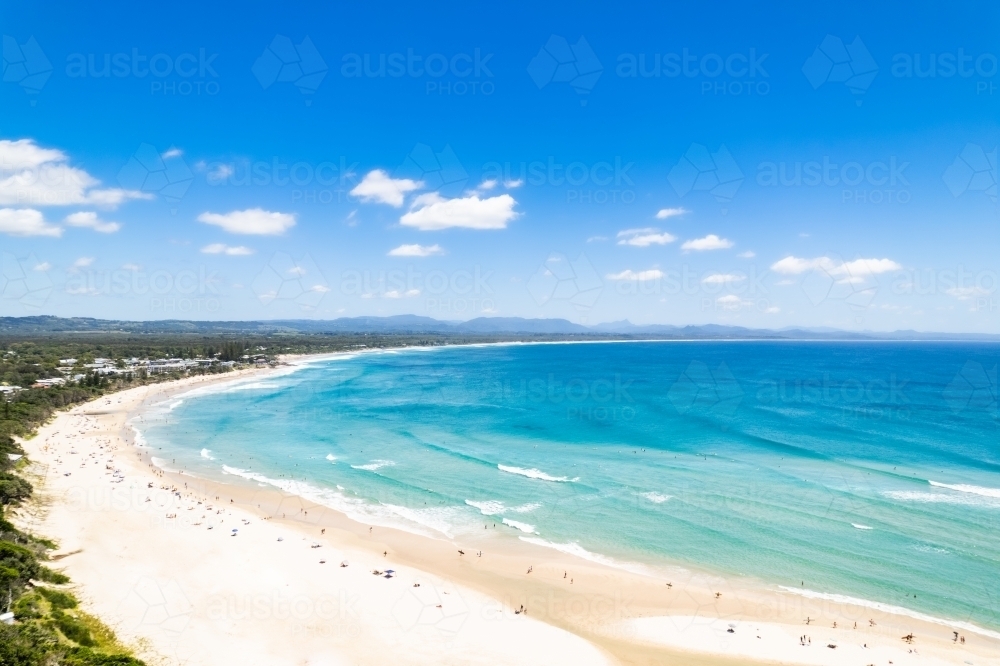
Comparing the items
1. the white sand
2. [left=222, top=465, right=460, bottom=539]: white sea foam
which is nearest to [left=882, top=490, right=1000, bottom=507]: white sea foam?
the white sand

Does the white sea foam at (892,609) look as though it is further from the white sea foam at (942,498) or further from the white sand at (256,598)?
the white sea foam at (942,498)

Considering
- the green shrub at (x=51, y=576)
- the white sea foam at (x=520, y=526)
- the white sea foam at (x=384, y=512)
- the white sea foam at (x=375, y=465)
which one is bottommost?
the white sea foam at (x=384, y=512)

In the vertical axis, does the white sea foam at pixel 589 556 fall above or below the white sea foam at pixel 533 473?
below

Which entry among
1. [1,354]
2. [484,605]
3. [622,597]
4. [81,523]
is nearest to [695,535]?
[622,597]

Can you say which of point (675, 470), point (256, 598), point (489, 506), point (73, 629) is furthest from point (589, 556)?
point (73, 629)

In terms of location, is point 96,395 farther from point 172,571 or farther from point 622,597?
point 622,597

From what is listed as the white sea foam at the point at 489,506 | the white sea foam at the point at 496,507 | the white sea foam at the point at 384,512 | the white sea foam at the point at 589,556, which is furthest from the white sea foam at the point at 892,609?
the white sea foam at the point at 384,512
